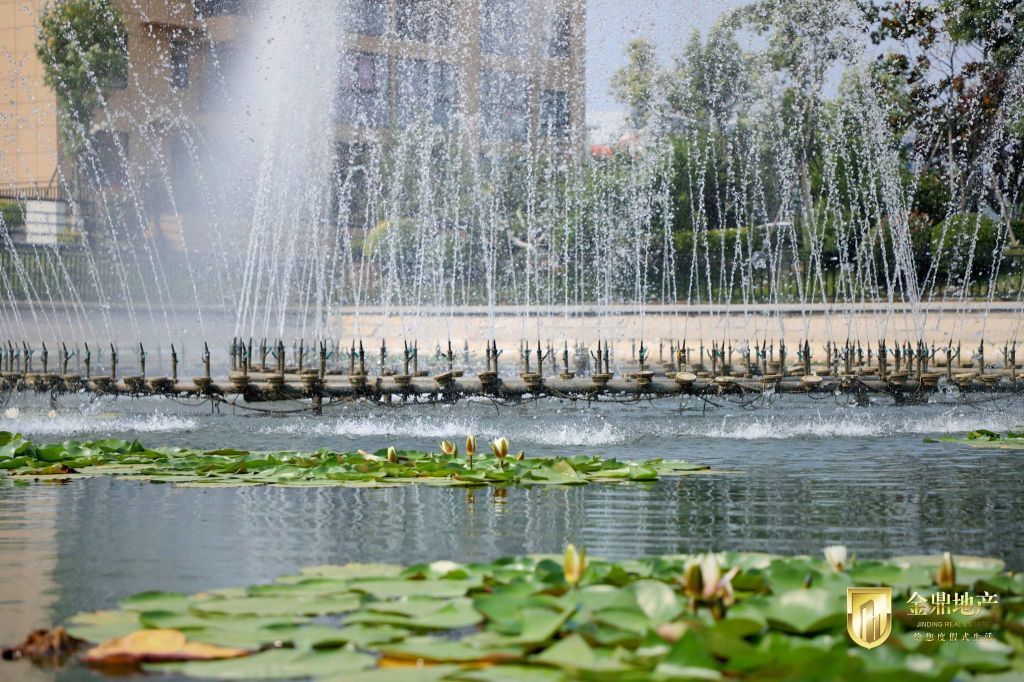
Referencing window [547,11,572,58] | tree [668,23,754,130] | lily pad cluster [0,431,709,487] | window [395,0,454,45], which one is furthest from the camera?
window [395,0,454,45]

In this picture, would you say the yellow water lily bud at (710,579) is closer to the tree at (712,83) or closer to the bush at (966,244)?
the bush at (966,244)

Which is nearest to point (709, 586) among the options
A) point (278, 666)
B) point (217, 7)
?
point (278, 666)

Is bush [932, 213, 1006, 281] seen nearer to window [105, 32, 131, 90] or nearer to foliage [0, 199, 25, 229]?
foliage [0, 199, 25, 229]

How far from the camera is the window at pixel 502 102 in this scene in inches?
2261

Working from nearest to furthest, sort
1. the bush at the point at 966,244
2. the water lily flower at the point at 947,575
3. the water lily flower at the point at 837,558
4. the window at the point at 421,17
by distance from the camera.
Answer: the water lily flower at the point at 947,575 < the water lily flower at the point at 837,558 < the bush at the point at 966,244 < the window at the point at 421,17

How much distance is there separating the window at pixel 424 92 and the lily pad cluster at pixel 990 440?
1659 inches

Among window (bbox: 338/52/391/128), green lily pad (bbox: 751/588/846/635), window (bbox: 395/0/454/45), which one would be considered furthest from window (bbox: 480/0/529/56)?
green lily pad (bbox: 751/588/846/635)

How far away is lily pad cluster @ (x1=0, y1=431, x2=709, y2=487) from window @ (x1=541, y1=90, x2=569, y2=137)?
45166mm

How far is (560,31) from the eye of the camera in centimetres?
5712

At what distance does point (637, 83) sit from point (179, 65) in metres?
20.8

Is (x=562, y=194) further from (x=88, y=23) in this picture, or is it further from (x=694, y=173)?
(x=88, y=23)

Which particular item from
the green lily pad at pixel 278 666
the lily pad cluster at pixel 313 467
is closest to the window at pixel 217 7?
the lily pad cluster at pixel 313 467

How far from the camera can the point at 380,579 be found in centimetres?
699

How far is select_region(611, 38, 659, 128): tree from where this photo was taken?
173 ft
